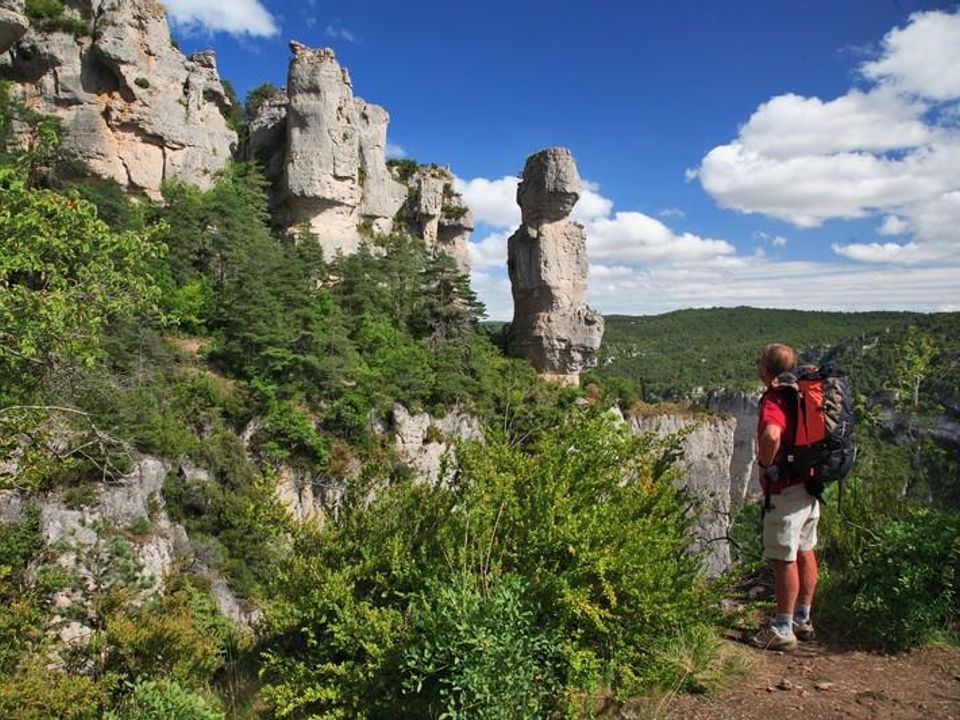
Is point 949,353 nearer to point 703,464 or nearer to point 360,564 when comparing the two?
point 703,464

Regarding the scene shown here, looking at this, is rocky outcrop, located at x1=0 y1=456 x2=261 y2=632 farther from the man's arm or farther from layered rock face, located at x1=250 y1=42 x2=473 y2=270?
layered rock face, located at x1=250 y1=42 x2=473 y2=270

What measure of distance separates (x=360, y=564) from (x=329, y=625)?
0.40m

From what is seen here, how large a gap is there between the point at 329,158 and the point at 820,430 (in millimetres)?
30171

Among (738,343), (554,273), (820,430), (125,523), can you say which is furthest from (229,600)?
(738,343)

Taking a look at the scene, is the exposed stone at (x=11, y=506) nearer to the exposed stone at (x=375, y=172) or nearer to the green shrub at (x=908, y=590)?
the green shrub at (x=908, y=590)

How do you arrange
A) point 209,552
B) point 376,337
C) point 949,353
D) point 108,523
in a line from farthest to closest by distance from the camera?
point 949,353 → point 376,337 → point 209,552 → point 108,523

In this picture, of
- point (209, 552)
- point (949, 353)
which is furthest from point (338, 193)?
point (949, 353)

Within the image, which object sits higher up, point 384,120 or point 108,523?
point 384,120

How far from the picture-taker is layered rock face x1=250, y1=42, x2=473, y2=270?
30.0 m

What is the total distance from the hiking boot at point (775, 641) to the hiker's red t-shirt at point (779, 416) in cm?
88

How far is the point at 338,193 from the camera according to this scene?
101 feet

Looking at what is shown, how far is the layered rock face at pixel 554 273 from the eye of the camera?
29406mm

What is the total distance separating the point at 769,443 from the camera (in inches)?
138

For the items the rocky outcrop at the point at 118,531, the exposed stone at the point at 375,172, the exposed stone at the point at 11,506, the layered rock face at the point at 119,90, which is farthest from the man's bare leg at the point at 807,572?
the exposed stone at the point at 375,172
